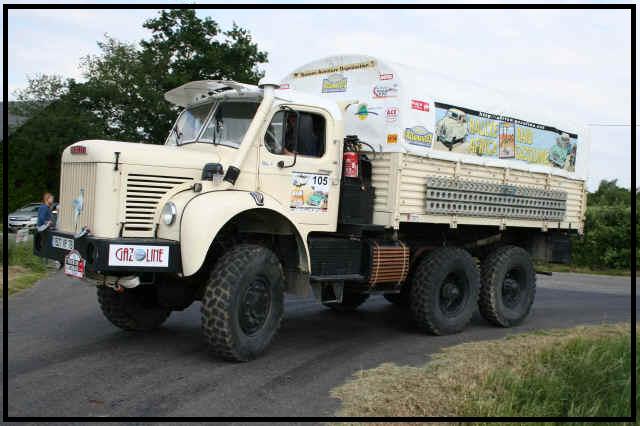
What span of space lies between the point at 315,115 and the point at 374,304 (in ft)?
16.3

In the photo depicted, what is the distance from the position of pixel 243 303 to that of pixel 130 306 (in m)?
1.83

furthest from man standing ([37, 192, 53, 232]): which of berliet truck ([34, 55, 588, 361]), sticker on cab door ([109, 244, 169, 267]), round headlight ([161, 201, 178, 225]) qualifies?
round headlight ([161, 201, 178, 225])

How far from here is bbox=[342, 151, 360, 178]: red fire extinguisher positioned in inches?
316

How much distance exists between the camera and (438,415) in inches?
209

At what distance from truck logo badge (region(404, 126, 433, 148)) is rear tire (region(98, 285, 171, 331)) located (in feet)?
11.8

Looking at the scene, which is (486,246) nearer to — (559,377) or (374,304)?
(374,304)

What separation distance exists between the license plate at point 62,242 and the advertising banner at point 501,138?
4633 millimetres

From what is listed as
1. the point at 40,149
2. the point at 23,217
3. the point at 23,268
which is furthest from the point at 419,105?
the point at 40,149

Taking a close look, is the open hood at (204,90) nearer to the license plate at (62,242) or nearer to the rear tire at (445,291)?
the license plate at (62,242)

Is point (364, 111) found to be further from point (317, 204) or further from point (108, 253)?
point (108, 253)

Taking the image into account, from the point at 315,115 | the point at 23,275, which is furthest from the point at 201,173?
the point at 23,275

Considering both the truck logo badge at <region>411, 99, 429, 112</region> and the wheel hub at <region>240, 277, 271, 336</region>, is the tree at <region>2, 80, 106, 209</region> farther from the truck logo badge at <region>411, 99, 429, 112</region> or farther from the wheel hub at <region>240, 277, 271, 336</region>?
the wheel hub at <region>240, 277, 271, 336</region>

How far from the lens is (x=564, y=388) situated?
5773 mm

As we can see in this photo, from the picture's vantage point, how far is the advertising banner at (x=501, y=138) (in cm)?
894
